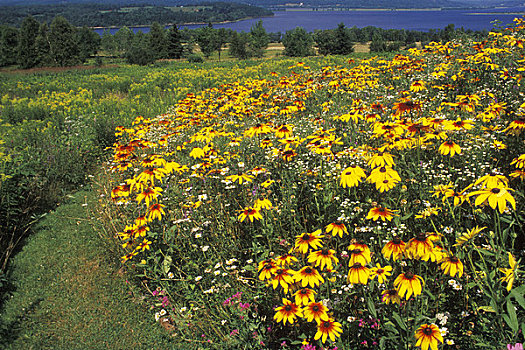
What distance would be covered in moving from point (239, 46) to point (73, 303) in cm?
7572

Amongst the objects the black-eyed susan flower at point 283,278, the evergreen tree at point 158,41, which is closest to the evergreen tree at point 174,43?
the evergreen tree at point 158,41

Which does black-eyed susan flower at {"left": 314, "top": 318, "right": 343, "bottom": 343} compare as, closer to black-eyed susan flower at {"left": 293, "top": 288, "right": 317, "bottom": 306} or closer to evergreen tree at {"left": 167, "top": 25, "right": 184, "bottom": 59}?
black-eyed susan flower at {"left": 293, "top": 288, "right": 317, "bottom": 306}

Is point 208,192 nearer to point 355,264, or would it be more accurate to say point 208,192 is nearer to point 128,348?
point 128,348

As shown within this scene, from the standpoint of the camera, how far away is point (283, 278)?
2178 millimetres

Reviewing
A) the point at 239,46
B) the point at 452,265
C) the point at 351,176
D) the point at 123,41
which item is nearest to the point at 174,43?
the point at 239,46

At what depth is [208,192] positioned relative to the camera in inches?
175

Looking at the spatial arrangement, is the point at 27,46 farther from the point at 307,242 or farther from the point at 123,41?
the point at 307,242

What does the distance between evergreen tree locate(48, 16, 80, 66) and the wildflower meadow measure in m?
71.8

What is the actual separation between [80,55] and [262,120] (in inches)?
2962

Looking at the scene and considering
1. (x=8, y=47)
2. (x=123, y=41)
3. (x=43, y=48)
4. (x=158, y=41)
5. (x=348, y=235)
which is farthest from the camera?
(x=123, y=41)

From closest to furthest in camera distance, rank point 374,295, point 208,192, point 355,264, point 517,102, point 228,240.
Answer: point 355,264, point 374,295, point 228,240, point 208,192, point 517,102

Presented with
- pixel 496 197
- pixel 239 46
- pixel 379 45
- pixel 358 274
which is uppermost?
pixel 239 46

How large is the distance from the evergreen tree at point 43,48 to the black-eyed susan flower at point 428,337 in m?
78.7

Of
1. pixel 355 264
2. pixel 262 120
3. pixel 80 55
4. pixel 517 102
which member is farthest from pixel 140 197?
pixel 80 55
